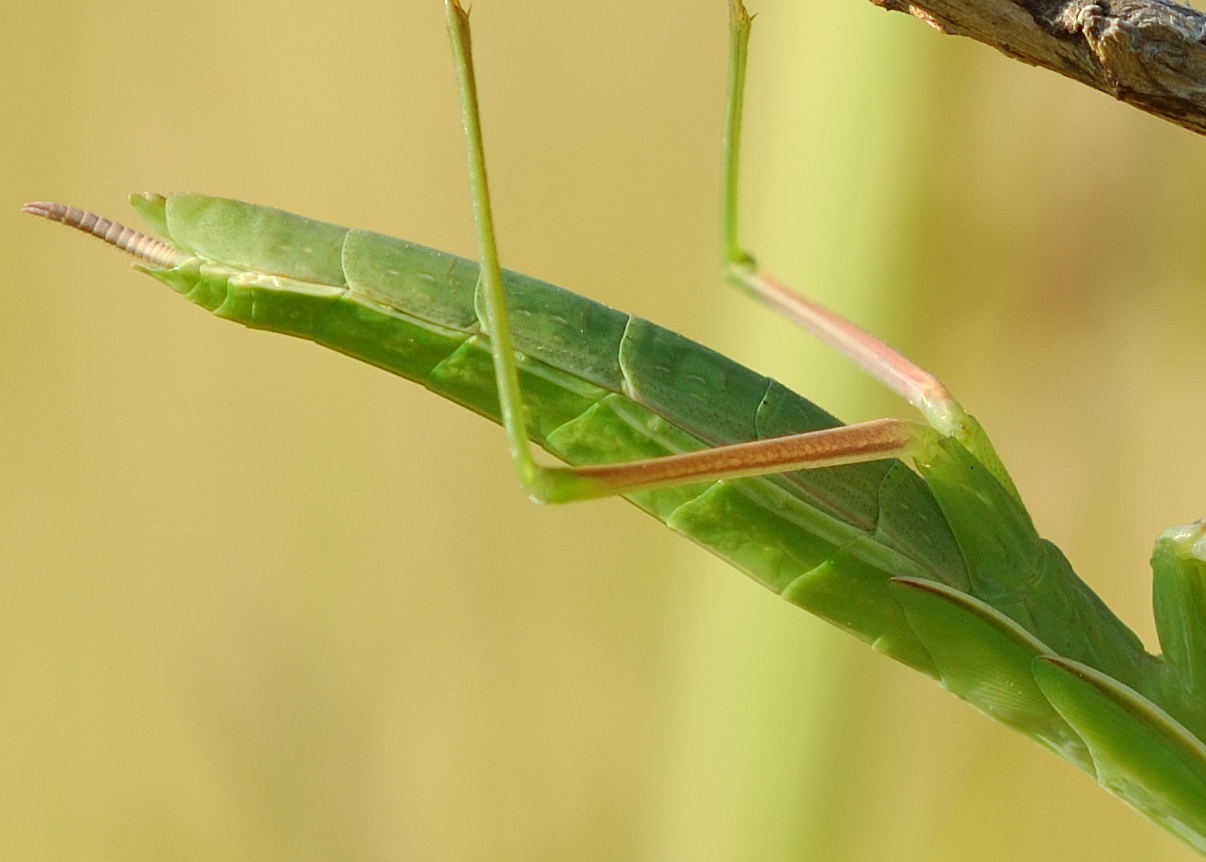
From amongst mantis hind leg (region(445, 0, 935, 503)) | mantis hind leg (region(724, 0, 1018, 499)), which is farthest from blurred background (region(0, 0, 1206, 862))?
mantis hind leg (region(445, 0, 935, 503))

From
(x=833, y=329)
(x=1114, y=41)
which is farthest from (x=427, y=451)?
(x=1114, y=41)

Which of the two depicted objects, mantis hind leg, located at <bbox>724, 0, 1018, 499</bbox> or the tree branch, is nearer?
the tree branch

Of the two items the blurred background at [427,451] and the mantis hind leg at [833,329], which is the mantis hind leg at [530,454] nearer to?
the mantis hind leg at [833,329]

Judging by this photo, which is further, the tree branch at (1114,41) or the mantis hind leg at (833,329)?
the mantis hind leg at (833,329)

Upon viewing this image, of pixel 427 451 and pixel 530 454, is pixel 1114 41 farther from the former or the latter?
pixel 427 451

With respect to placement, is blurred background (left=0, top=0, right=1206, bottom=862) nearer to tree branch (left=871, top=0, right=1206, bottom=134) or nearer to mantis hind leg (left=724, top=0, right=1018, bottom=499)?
mantis hind leg (left=724, top=0, right=1018, bottom=499)

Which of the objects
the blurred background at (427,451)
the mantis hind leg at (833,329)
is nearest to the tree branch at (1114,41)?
the mantis hind leg at (833,329)
